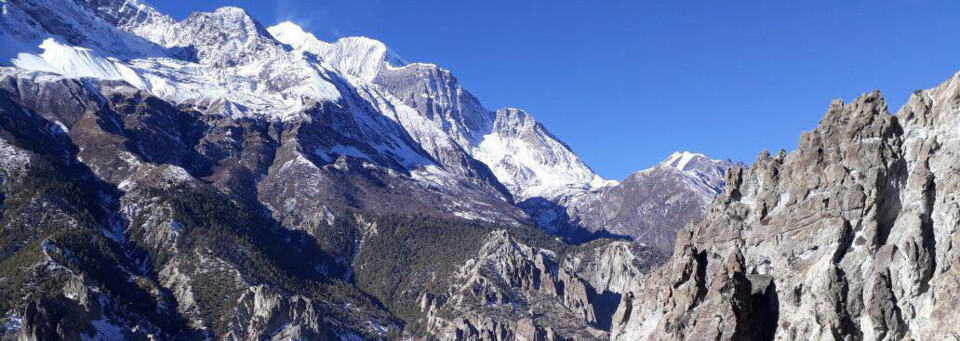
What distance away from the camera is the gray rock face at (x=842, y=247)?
65.1m

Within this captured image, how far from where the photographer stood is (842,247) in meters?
72.1

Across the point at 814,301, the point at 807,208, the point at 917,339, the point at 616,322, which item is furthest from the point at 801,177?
the point at 616,322

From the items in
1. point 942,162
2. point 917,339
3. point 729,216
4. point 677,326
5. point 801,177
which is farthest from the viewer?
point 729,216

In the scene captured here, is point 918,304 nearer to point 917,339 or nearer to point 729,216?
point 917,339

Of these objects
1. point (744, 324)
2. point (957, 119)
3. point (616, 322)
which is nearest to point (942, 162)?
point (957, 119)

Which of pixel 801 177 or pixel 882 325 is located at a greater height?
pixel 801 177

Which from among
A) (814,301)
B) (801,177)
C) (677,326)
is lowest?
(677,326)

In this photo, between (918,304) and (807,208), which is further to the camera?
(807,208)

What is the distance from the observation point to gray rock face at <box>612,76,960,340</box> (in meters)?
65.1

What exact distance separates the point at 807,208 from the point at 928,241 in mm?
14388

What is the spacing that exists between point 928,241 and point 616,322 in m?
42.2

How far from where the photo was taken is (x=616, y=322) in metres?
101

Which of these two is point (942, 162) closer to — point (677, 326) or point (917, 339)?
point (917, 339)

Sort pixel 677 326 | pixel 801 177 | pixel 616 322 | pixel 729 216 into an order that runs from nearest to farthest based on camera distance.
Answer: pixel 677 326 → pixel 801 177 → pixel 729 216 → pixel 616 322
